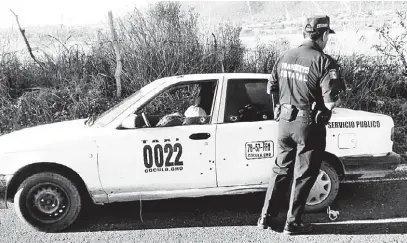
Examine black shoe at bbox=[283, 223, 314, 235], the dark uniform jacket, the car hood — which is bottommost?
black shoe at bbox=[283, 223, 314, 235]

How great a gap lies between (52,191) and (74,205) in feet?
0.81

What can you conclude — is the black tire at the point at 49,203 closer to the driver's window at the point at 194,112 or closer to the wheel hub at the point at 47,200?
the wheel hub at the point at 47,200

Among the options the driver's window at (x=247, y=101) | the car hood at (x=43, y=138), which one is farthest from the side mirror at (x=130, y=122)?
the driver's window at (x=247, y=101)

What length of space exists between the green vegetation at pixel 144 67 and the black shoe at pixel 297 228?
4599mm

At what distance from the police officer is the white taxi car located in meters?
0.33

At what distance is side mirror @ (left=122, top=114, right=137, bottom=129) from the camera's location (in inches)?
190

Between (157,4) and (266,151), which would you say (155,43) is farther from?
(266,151)

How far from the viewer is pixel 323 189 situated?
5098mm

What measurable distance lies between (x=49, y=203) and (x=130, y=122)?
1.09 m

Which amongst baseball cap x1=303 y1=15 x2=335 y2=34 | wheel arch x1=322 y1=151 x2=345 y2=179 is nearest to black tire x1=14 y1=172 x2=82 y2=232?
wheel arch x1=322 y1=151 x2=345 y2=179

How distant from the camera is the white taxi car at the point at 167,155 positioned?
15.5ft

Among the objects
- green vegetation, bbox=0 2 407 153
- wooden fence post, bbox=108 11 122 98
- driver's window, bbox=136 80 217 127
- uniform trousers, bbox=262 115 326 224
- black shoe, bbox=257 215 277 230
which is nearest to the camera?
uniform trousers, bbox=262 115 326 224

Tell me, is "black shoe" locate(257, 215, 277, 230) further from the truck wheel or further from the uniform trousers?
the truck wheel

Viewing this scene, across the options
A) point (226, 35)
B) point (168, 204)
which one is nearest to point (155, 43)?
point (226, 35)
